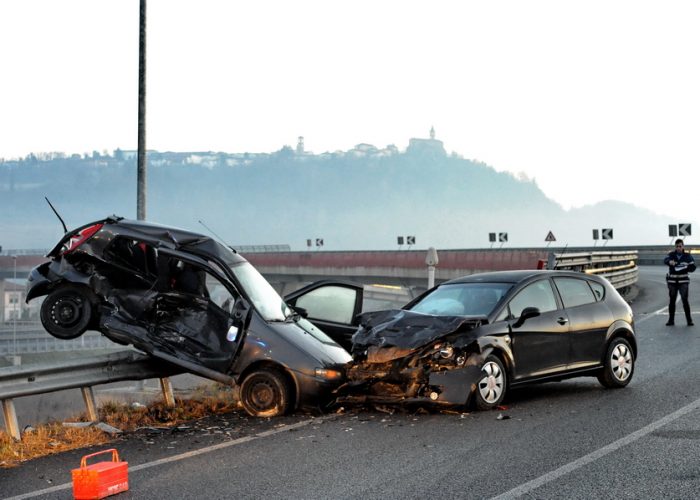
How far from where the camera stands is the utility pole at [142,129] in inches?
575

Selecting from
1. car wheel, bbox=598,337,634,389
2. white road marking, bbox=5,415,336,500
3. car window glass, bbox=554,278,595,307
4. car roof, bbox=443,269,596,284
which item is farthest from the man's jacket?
white road marking, bbox=5,415,336,500

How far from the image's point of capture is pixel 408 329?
9.23m

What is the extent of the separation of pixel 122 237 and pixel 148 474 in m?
4.01

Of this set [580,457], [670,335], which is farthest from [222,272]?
[670,335]

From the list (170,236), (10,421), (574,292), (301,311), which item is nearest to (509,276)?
(574,292)

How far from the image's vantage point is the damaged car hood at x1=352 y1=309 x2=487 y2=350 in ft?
29.3

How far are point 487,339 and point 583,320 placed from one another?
1.95 meters

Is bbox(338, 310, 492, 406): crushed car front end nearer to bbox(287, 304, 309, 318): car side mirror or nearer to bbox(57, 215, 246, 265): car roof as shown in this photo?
bbox(287, 304, 309, 318): car side mirror

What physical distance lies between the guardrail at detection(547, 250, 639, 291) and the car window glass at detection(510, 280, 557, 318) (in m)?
10.9

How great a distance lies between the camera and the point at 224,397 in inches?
399

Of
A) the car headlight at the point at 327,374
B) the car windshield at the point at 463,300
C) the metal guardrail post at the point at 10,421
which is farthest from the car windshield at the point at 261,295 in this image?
the metal guardrail post at the point at 10,421

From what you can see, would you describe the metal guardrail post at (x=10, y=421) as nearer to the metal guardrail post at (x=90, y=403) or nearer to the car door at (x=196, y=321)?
the metal guardrail post at (x=90, y=403)

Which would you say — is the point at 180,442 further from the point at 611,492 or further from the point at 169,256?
the point at 611,492

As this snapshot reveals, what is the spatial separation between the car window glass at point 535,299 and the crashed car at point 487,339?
0.01m
